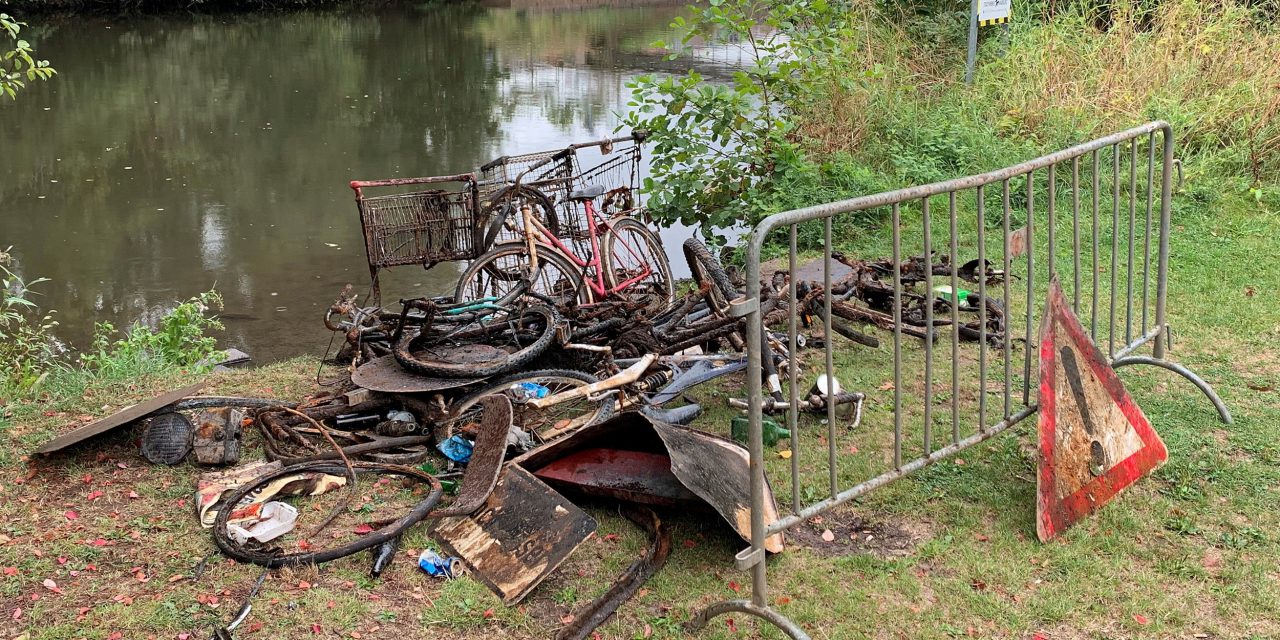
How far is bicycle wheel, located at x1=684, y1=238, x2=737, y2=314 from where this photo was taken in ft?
16.3

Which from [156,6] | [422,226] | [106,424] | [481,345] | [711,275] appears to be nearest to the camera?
[106,424]

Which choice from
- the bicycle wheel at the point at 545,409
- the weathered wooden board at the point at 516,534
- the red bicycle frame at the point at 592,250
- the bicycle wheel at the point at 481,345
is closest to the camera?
the weathered wooden board at the point at 516,534

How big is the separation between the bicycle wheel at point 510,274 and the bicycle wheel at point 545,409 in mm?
1441

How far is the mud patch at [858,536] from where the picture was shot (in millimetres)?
3613

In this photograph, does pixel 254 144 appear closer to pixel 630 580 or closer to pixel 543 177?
pixel 543 177

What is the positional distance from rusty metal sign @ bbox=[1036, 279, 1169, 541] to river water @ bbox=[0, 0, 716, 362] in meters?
5.47

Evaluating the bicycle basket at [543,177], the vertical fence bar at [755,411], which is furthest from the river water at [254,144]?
the vertical fence bar at [755,411]

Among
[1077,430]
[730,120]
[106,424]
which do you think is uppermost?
[730,120]

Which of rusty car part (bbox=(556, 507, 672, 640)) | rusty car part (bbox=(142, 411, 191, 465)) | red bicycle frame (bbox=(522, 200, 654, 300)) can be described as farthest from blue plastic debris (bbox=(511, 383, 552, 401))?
red bicycle frame (bbox=(522, 200, 654, 300))

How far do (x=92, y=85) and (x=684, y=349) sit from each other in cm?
1923

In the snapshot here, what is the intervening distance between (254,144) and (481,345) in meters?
11.5

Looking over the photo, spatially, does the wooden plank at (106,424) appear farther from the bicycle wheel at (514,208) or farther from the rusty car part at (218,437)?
the bicycle wheel at (514,208)

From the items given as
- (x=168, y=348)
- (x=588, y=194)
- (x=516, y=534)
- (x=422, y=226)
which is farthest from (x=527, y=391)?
(x=168, y=348)

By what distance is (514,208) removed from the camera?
22.1 feet
